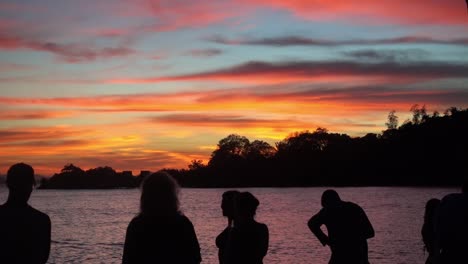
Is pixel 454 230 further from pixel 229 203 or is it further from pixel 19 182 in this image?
pixel 19 182

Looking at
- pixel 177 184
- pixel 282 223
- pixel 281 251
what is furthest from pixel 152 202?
pixel 282 223

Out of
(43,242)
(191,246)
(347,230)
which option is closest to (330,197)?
(347,230)

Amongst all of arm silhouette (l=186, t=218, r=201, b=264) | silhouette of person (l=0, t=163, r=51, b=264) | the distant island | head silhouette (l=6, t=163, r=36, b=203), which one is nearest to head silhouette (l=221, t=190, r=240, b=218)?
arm silhouette (l=186, t=218, r=201, b=264)

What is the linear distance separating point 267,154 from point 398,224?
14268 centimetres

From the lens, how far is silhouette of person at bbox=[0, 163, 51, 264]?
5.51m

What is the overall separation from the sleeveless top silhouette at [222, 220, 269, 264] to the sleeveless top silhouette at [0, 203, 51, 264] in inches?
78.6

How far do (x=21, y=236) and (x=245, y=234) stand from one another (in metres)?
2.23

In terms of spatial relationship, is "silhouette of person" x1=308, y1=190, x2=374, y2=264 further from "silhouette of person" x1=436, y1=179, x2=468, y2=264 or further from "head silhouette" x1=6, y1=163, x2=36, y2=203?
"head silhouette" x1=6, y1=163, x2=36, y2=203

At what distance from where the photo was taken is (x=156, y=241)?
514cm

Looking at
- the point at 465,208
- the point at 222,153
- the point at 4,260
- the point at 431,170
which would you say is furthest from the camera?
the point at 222,153

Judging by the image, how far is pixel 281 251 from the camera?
3728 cm

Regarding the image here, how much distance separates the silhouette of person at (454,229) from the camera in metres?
6.82

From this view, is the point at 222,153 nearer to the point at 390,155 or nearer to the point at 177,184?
the point at 390,155

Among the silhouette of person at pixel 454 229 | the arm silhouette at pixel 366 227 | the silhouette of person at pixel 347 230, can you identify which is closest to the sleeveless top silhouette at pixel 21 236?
the silhouette of person at pixel 454 229
